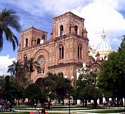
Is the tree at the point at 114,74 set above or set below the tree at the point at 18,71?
below

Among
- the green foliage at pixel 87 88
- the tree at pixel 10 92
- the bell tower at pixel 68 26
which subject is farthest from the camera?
the bell tower at pixel 68 26

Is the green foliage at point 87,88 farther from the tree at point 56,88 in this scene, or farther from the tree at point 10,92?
the tree at point 10,92

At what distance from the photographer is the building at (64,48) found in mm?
112475

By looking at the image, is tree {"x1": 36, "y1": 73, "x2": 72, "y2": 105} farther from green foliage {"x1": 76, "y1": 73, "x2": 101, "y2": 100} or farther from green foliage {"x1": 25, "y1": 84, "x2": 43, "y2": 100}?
green foliage {"x1": 25, "y1": 84, "x2": 43, "y2": 100}

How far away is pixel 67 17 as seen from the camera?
116 metres

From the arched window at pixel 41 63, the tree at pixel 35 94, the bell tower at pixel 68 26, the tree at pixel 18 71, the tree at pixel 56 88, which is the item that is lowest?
the tree at pixel 35 94

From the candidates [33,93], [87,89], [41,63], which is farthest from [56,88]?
[41,63]

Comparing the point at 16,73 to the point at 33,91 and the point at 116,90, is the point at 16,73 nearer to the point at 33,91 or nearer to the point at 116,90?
the point at 33,91

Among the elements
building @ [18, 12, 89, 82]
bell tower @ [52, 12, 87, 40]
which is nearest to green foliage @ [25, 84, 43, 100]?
building @ [18, 12, 89, 82]

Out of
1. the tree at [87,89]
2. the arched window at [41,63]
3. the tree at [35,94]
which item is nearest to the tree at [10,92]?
the tree at [35,94]

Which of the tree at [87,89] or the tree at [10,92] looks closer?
the tree at [10,92]

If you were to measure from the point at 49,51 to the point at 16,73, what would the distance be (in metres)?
20.7

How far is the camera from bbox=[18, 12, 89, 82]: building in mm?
112475

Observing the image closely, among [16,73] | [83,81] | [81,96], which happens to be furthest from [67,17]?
[81,96]
